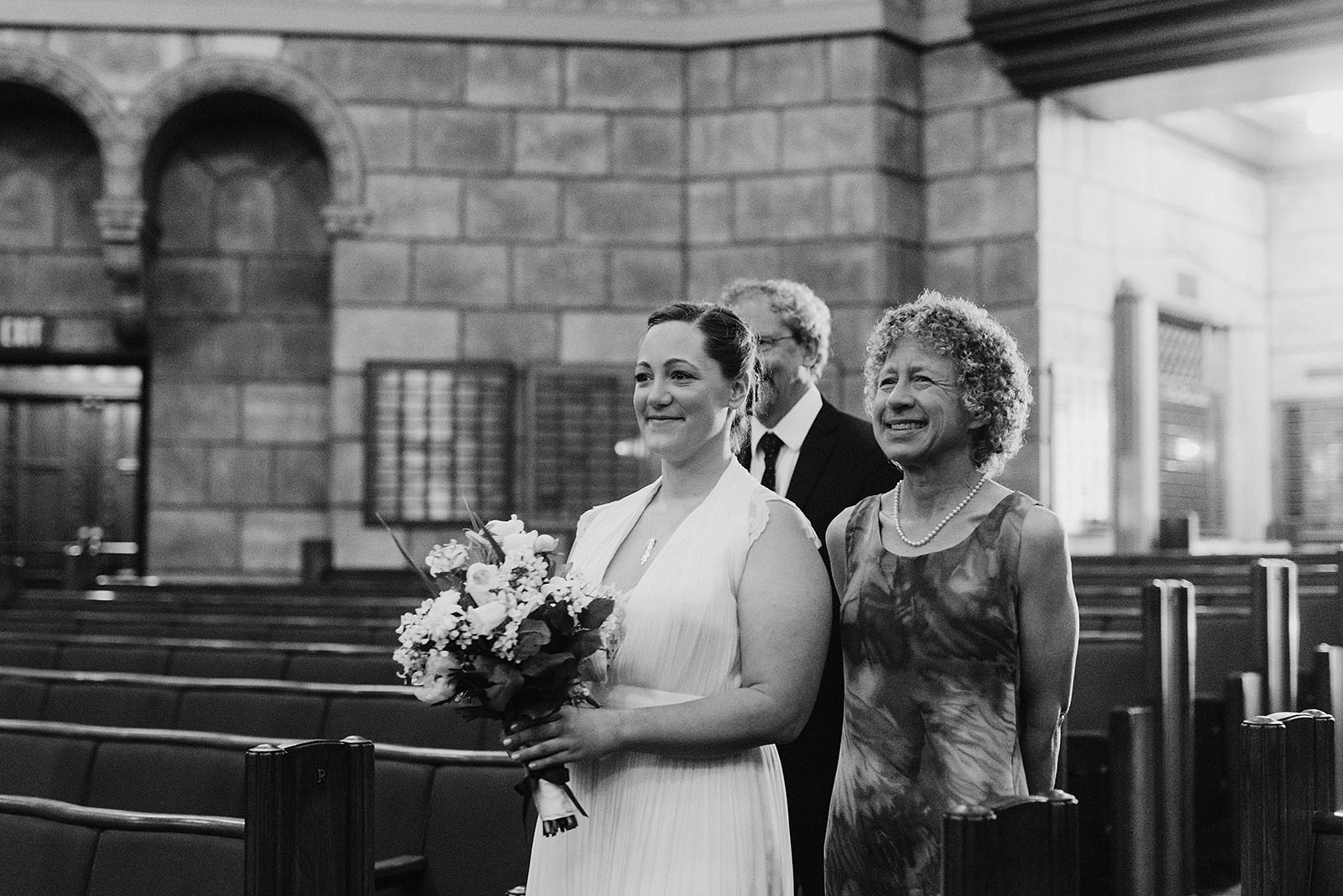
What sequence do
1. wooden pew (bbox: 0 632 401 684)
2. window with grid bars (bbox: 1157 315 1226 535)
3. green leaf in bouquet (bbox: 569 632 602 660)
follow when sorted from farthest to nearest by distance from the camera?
window with grid bars (bbox: 1157 315 1226 535) → wooden pew (bbox: 0 632 401 684) → green leaf in bouquet (bbox: 569 632 602 660)

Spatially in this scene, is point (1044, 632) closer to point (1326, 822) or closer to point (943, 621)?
point (943, 621)

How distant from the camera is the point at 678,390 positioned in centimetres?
182

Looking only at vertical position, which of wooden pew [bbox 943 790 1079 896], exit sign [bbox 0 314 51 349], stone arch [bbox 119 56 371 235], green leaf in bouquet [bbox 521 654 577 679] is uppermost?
stone arch [bbox 119 56 371 235]

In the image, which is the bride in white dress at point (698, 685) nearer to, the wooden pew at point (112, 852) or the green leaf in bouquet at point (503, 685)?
the green leaf in bouquet at point (503, 685)

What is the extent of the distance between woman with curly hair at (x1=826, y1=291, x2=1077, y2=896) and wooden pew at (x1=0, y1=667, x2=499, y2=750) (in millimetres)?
1549

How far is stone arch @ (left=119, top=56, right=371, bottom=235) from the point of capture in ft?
26.7

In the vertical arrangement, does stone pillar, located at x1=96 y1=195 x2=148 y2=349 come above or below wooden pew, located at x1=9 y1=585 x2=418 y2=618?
above

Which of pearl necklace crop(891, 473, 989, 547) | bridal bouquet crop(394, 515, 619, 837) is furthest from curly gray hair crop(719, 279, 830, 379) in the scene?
bridal bouquet crop(394, 515, 619, 837)

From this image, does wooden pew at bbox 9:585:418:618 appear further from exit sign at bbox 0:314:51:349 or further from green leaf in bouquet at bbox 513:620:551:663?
green leaf in bouquet at bbox 513:620:551:663

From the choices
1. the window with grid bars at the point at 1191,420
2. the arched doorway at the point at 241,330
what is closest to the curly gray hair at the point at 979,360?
the arched doorway at the point at 241,330

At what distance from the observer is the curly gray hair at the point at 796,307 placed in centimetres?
254

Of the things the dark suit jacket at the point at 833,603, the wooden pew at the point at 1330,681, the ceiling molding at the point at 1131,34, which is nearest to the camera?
the dark suit jacket at the point at 833,603

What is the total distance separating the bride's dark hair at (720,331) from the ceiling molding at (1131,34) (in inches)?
255

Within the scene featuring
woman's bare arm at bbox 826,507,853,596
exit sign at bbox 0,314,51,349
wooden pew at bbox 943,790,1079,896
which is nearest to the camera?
wooden pew at bbox 943,790,1079,896
